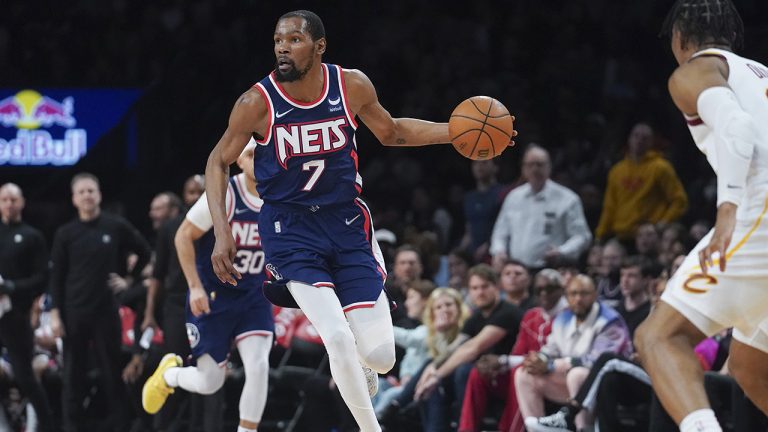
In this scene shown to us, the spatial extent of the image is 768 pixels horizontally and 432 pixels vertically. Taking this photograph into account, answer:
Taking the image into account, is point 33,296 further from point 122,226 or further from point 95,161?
point 95,161

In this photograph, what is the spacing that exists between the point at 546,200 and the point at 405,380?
6.98ft

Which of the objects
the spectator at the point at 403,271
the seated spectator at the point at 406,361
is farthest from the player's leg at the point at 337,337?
the spectator at the point at 403,271

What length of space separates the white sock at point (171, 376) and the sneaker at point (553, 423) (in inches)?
88.6

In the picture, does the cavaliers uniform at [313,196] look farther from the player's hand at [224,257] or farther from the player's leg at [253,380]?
the player's leg at [253,380]

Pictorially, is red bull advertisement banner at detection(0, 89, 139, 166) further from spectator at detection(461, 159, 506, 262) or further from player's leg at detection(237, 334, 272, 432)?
player's leg at detection(237, 334, 272, 432)

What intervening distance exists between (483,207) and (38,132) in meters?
5.40

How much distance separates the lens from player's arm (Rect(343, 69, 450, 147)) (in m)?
6.16

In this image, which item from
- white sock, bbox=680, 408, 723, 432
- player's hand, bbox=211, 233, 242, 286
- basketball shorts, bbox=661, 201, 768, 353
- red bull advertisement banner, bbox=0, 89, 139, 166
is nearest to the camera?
white sock, bbox=680, 408, 723, 432

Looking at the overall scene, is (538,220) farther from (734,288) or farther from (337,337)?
(734,288)

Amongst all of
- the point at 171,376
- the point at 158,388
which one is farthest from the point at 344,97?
the point at 158,388

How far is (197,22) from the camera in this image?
48.3 feet

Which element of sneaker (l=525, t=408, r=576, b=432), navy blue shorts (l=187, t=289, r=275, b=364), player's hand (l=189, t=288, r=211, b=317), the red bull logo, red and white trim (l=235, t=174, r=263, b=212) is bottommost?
sneaker (l=525, t=408, r=576, b=432)

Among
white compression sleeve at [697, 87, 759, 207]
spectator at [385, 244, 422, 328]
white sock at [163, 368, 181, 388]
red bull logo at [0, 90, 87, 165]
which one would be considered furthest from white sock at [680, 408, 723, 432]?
red bull logo at [0, 90, 87, 165]

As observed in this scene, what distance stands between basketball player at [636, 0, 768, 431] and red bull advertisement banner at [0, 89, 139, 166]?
972 centimetres
